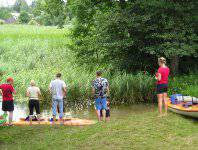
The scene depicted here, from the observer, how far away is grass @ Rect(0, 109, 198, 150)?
33.3 ft

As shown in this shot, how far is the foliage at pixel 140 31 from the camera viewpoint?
20.2 metres

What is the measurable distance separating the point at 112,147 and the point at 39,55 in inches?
948

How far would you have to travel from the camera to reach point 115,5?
24.3 metres

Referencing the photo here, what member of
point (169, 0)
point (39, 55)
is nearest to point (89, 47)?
point (169, 0)

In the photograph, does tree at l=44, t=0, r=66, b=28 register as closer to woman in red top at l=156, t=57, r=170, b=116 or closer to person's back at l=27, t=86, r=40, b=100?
person's back at l=27, t=86, r=40, b=100

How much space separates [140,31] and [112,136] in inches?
442

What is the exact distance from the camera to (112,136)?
433 inches

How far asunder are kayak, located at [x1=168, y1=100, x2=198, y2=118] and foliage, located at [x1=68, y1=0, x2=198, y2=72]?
5.46m

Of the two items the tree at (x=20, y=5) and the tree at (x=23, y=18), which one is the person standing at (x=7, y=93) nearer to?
the tree at (x=23, y=18)

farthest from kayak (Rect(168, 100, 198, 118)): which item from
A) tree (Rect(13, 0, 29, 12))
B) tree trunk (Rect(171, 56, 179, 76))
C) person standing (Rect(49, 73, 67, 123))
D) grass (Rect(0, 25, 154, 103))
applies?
tree (Rect(13, 0, 29, 12))

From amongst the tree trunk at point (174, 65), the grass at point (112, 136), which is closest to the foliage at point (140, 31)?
the tree trunk at point (174, 65)

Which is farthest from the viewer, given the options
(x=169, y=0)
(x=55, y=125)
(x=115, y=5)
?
(x=115, y=5)

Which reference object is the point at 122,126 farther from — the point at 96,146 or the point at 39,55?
the point at 39,55

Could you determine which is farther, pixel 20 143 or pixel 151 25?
pixel 151 25
